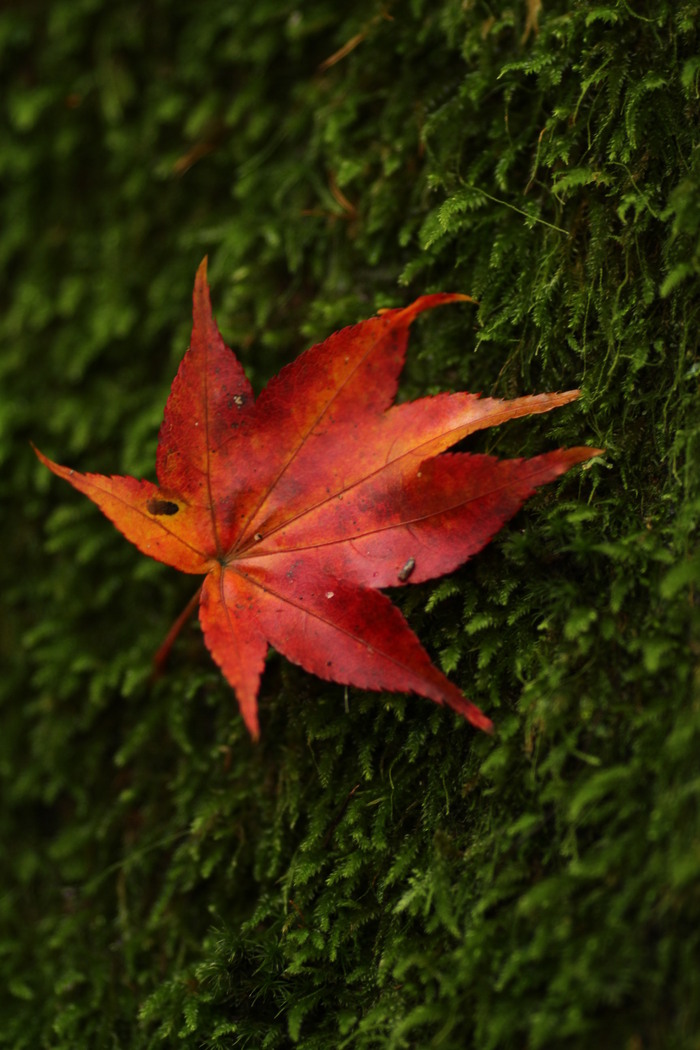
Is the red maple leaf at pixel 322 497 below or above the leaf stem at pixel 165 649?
above

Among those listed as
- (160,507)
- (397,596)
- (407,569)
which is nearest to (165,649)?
(160,507)

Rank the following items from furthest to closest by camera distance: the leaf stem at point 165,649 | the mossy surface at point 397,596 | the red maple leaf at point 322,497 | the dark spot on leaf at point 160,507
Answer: the leaf stem at point 165,649
the dark spot on leaf at point 160,507
the red maple leaf at point 322,497
the mossy surface at point 397,596

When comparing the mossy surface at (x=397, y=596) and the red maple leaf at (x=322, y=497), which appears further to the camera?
the red maple leaf at (x=322, y=497)

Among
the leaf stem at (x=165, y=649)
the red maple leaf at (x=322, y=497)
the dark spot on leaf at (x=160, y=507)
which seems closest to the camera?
the red maple leaf at (x=322, y=497)

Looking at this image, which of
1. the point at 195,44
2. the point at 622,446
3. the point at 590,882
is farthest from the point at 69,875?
the point at 195,44

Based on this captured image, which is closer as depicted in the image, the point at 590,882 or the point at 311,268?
the point at 590,882

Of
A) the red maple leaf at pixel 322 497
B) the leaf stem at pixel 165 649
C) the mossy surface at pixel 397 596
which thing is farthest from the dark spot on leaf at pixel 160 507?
the mossy surface at pixel 397 596

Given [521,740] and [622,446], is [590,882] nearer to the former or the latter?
[521,740]

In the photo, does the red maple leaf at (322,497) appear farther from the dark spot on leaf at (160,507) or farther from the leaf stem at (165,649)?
the leaf stem at (165,649)

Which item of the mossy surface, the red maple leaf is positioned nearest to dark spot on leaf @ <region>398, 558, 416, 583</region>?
the red maple leaf
